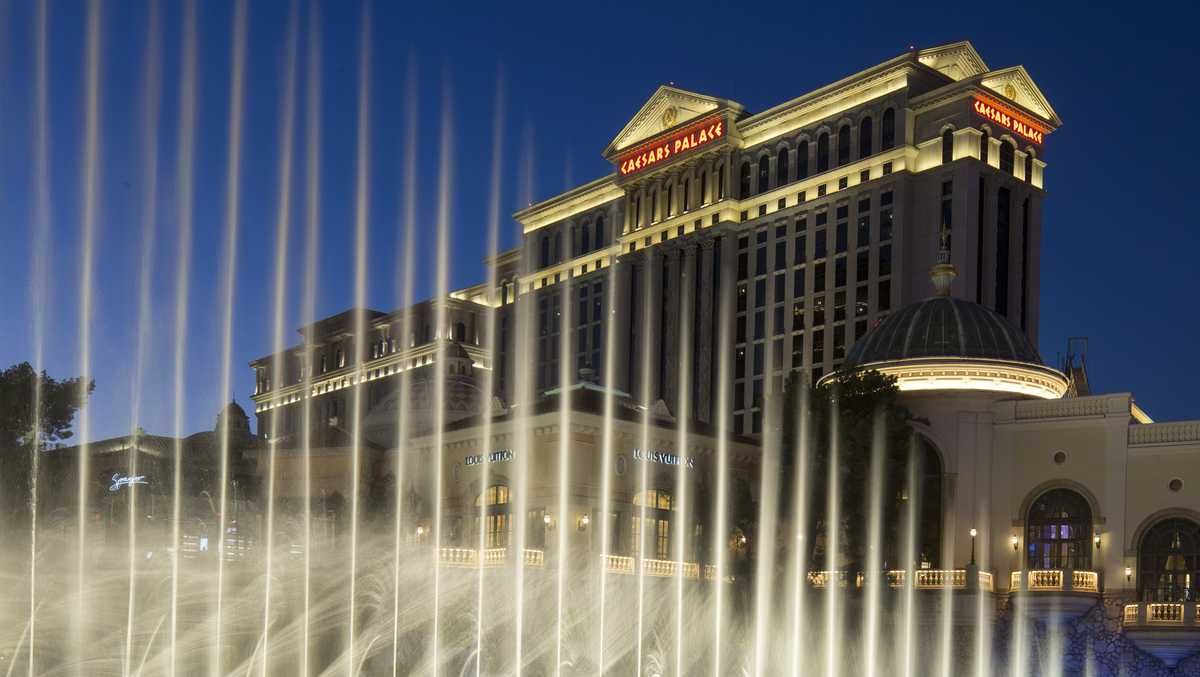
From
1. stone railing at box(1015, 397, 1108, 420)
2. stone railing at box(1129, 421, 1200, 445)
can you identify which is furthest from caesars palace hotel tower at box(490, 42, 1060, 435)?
stone railing at box(1129, 421, 1200, 445)

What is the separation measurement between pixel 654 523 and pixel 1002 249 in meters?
39.3

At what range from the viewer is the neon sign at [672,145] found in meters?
98.8

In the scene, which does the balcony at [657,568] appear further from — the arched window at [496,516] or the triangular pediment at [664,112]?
the triangular pediment at [664,112]

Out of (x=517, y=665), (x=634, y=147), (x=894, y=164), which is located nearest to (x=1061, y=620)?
(x=517, y=665)

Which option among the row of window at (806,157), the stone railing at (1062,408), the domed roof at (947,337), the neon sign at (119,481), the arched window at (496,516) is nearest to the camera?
the stone railing at (1062,408)

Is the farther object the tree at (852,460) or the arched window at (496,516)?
the arched window at (496,516)

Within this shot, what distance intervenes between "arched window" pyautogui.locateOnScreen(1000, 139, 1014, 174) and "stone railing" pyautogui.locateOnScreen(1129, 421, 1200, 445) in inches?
1544

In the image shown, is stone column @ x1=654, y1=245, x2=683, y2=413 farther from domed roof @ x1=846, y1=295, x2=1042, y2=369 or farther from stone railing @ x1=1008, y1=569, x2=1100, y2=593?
stone railing @ x1=1008, y1=569, x2=1100, y2=593

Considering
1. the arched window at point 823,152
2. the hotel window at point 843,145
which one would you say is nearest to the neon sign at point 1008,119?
the hotel window at point 843,145

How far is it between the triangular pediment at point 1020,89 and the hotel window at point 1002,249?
6.34 meters

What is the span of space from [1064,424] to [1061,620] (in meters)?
7.21

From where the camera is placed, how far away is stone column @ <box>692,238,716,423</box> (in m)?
98.5

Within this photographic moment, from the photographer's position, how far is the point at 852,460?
51.6 meters

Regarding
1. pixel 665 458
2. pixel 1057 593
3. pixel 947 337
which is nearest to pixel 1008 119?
pixel 947 337
